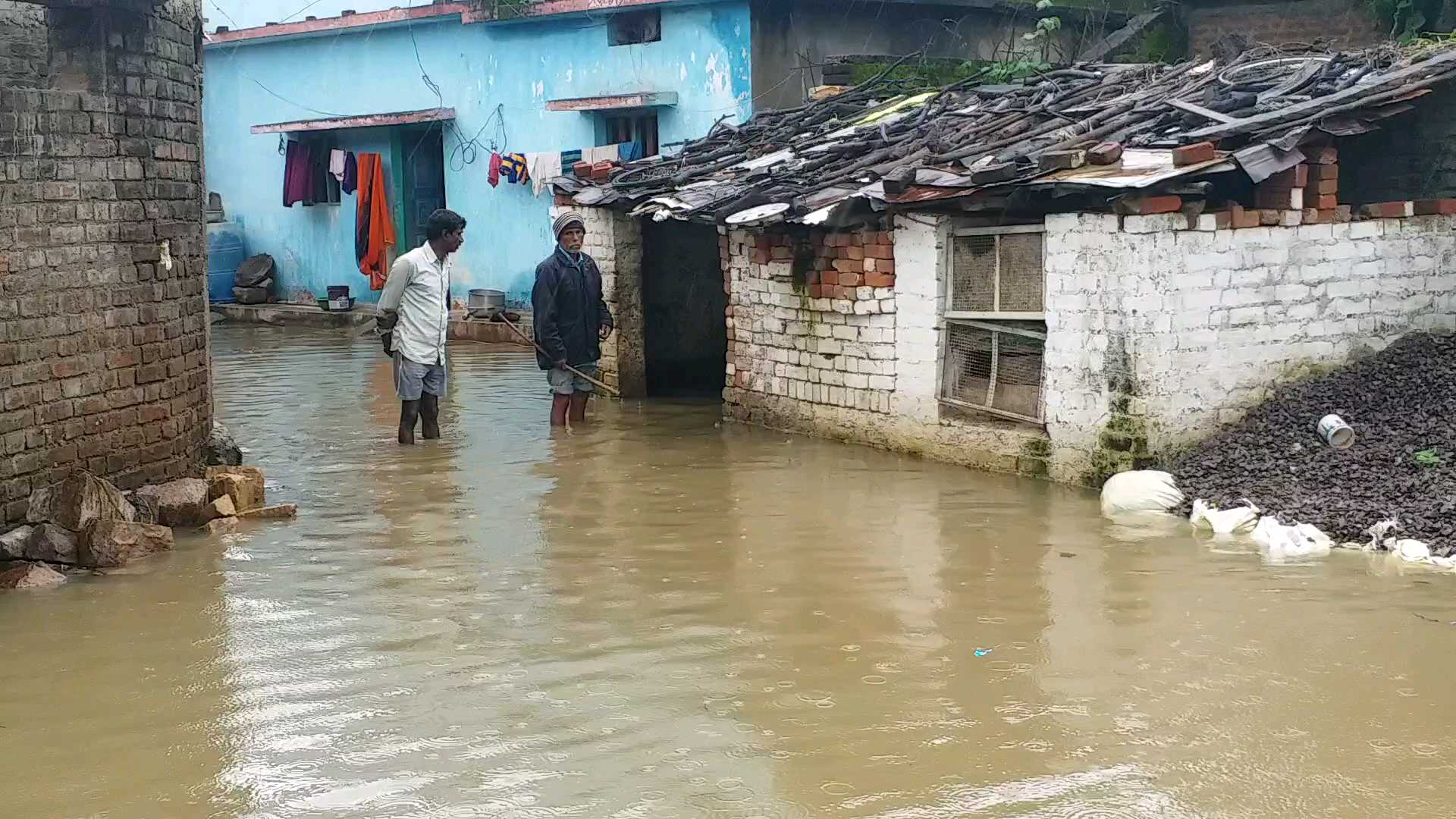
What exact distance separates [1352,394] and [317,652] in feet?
19.7

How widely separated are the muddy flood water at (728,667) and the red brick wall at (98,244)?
33.0 inches

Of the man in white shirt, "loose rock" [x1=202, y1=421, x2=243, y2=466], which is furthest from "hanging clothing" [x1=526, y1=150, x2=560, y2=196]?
"loose rock" [x1=202, y1=421, x2=243, y2=466]

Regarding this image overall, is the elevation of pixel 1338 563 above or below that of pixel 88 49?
below

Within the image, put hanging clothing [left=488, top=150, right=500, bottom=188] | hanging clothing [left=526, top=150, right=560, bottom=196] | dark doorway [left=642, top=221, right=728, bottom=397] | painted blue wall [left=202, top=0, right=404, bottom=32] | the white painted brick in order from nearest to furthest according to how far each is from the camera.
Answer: the white painted brick → dark doorway [left=642, top=221, right=728, bottom=397] → hanging clothing [left=526, top=150, right=560, bottom=196] → hanging clothing [left=488, top=150, right=500, bottom=188] → painted blue wall [left=202, top=0, right=404, bottom=32]

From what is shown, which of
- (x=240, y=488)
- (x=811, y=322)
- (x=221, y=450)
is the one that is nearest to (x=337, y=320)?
(x=811, y=322)

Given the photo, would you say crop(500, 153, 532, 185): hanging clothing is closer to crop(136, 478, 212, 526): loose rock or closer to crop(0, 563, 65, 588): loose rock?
crop(136, 478, 212, 526): loose rock

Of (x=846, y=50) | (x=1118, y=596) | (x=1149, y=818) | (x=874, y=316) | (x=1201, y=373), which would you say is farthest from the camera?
(x=846, y=50)

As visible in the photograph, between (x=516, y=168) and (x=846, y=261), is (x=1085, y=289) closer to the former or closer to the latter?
(x=846, y=261)

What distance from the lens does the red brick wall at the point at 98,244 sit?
24.5 ft

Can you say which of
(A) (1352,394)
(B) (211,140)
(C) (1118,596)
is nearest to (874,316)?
(A) (1352,394)

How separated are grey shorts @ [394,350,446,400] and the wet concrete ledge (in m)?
7.12

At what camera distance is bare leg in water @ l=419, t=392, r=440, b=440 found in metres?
11.0

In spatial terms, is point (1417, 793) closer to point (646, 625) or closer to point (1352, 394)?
point (646, 625)

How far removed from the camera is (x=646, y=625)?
21.4ft
